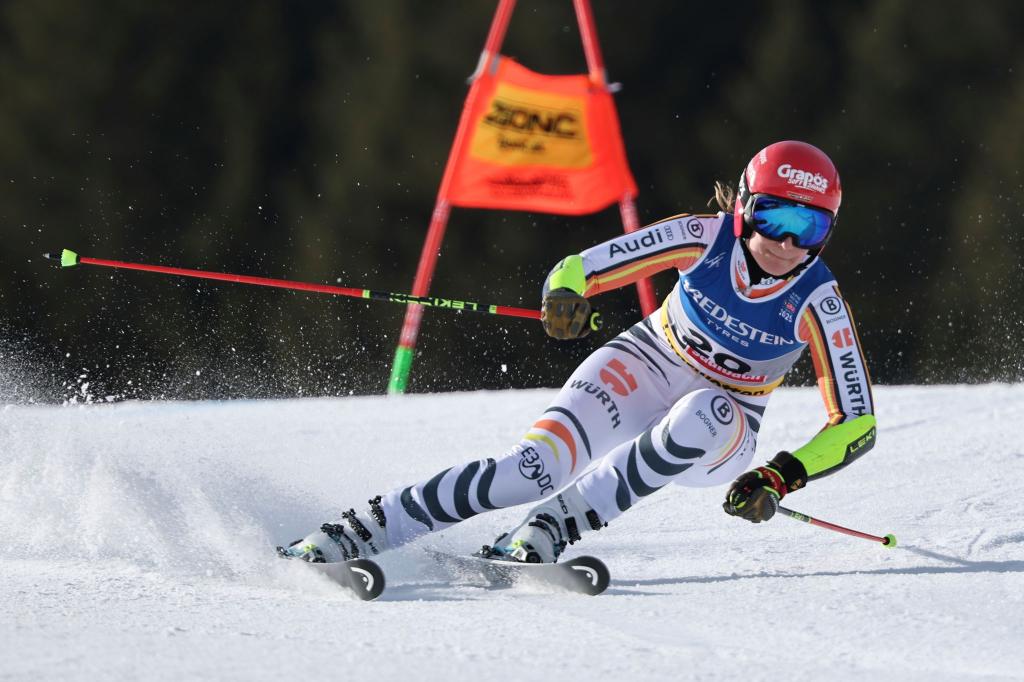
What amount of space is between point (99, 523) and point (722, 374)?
148 centimetres

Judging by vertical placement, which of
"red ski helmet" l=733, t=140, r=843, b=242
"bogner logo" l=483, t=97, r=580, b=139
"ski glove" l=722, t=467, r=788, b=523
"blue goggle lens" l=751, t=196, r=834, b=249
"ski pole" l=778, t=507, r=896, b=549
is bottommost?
"ski pole" l=778, t=507, r=896, b=549

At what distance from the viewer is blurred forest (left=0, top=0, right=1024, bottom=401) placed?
19.0 ft

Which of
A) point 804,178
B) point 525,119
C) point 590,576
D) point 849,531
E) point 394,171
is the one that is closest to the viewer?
point 590,576

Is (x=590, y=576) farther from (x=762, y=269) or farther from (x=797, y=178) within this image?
(x=797, y=178)

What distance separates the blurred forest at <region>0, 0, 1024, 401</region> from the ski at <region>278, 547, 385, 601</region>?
3.55m

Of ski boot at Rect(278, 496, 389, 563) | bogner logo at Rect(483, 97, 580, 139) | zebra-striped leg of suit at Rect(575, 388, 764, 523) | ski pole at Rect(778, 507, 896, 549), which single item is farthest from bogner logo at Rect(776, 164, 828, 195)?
bogner logo at Rect(483, 97, 580, 139)

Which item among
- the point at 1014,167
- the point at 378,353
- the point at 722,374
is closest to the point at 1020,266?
the point at 1014,167

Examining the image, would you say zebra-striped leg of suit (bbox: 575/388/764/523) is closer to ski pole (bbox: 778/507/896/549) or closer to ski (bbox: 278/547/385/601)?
ski pole (bbox: 778/507/896/549)

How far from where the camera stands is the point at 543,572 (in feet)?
8.24

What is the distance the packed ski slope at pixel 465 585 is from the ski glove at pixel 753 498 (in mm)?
163

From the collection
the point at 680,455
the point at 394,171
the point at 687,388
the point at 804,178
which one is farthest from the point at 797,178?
the point at 394,171

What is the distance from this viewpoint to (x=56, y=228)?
5.79 m

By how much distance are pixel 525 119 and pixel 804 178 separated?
10.2 feet

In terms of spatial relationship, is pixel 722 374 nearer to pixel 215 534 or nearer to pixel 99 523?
pixel 215 534
